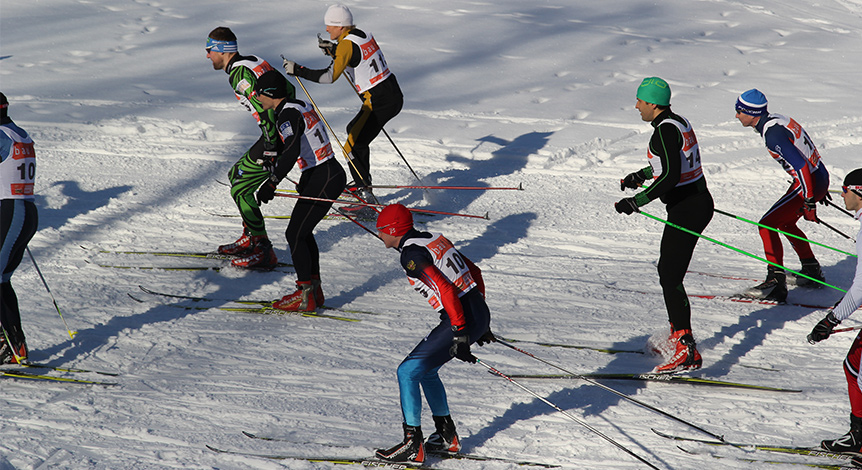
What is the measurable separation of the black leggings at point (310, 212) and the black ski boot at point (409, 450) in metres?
2.00

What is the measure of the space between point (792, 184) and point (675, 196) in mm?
1540

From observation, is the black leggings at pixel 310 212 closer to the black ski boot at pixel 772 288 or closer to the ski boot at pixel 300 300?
the ski boot at pixel 300 300

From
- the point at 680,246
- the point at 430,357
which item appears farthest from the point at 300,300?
the point at 680,246

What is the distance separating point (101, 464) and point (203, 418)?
2.06ft

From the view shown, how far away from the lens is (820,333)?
390 centimetres

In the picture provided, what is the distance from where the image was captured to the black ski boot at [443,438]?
388cm

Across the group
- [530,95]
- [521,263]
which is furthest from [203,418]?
[530,95]

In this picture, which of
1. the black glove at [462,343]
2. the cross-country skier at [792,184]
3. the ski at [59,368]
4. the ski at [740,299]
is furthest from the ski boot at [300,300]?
the cross-country skier at [792,184]

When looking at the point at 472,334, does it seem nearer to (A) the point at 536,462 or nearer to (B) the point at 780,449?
(A) the point at 536,462

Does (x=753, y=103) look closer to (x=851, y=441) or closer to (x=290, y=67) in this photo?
(x=851, y=441)

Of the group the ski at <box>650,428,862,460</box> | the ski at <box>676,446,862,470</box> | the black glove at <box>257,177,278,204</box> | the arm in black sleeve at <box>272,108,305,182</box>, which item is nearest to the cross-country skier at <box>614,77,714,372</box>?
the ski at <box>650,428,862,460</box>

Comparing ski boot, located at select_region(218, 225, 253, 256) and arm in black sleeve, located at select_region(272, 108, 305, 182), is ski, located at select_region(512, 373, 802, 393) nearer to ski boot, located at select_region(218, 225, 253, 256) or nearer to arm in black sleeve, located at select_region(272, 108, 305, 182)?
arm in black sleeve, located at select_region(272, 108, 305, 182)

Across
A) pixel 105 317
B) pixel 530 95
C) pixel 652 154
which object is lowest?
pixel 105 317

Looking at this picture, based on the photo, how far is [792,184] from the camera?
563 cm
